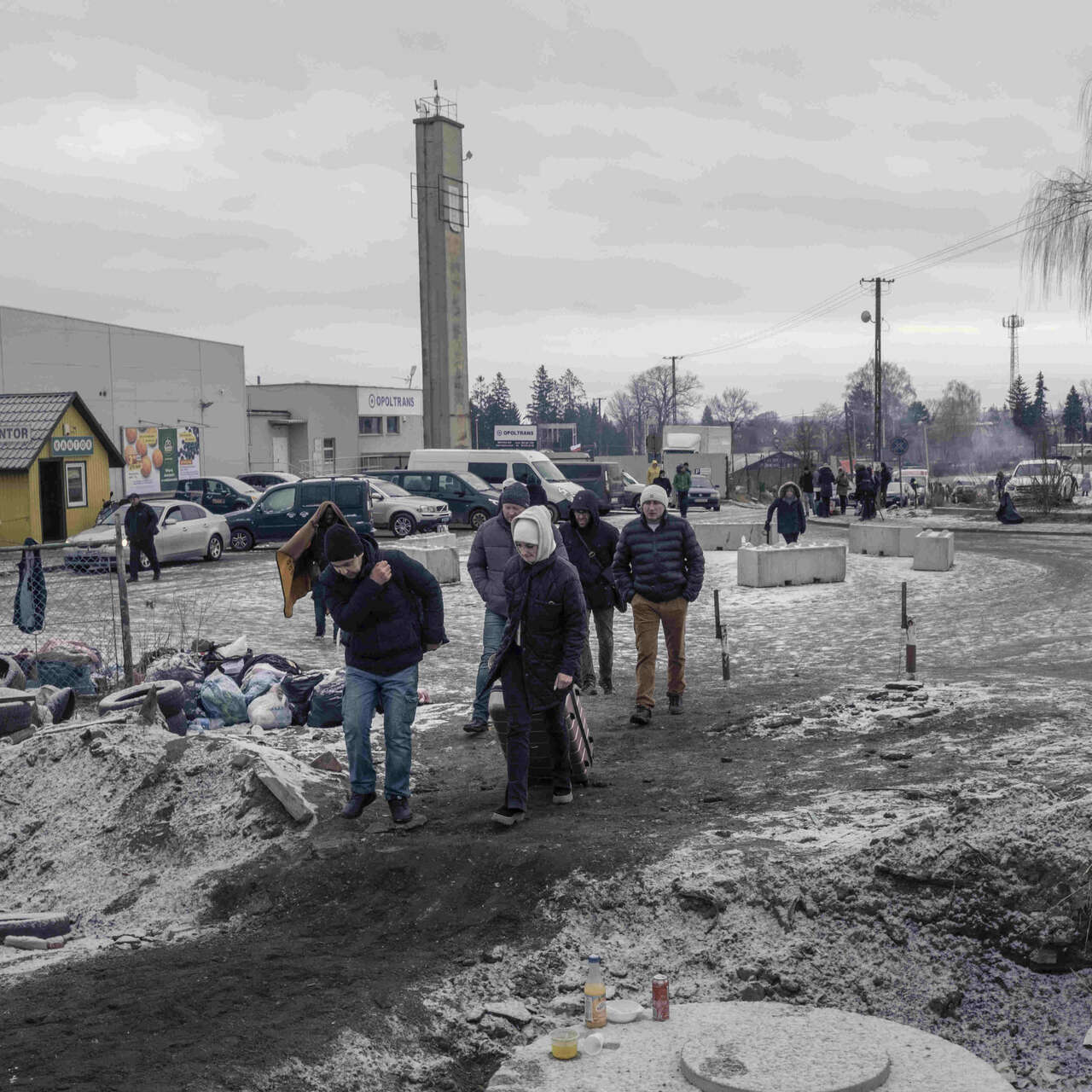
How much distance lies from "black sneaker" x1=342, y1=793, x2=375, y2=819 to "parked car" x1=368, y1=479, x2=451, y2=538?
22.8 m

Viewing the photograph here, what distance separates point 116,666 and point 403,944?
6957 mm

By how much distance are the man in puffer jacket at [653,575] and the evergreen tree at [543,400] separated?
155927 mm

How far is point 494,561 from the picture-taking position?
31.3 feet

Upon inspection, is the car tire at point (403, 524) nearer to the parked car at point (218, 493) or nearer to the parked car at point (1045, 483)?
the parked car at point (218, 493)

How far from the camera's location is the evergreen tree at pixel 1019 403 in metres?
119

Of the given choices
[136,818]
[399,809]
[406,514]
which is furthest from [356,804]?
[406,514]

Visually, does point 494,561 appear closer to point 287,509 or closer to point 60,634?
point 60,634

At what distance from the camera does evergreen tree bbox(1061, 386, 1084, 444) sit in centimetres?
12682

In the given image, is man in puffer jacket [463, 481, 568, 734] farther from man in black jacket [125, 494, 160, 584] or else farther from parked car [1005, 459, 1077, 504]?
parked car [1005, 459, 1077, 504]

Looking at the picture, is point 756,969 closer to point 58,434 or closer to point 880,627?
point 880,627

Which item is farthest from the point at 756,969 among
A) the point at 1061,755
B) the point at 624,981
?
the point at 1061,755

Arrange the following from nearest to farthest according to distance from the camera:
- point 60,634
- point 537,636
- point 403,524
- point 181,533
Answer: point 537,636 → point 60,634 → point 181,533 → point 403,524

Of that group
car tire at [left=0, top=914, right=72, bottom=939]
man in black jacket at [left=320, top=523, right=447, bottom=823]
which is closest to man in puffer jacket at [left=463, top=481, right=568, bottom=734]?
man in black jacket at [left=320, top=523, right=447, bottom=823]

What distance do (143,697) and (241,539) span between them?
18.8 meters
